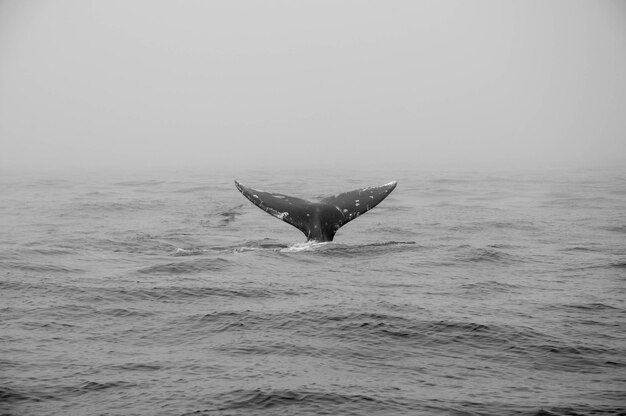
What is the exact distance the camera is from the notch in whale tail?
42.4ft

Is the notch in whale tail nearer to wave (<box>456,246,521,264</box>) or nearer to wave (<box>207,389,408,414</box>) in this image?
wave (<box>456,246,521,264</box>)

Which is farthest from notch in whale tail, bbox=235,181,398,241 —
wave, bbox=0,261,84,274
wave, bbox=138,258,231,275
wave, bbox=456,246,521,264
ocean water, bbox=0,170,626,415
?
wave, bbox=0,261,84,274

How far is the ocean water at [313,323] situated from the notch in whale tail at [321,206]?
0.54 m

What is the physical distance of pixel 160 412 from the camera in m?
6.05

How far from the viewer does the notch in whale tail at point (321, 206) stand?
12938 millimetres

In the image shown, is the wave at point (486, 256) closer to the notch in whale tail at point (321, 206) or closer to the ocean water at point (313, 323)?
the ocean water at point (313, 323)

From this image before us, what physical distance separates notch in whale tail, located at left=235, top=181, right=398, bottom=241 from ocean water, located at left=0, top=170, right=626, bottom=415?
544mm

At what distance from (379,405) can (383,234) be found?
449 inches

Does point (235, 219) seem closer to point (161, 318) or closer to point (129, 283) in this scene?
point (129, 283)

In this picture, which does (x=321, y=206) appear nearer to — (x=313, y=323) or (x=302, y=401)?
(x=313, y=323)

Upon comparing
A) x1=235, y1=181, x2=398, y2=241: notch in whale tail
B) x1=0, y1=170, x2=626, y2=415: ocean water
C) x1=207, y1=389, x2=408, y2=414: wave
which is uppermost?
x1=235, y1=181, x2=398, y2=241: notch in whale tail

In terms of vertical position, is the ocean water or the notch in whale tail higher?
the notch in whale tail

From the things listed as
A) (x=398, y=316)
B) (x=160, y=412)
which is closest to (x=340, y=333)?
(x=398, y=316)

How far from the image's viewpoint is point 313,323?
8703mm
